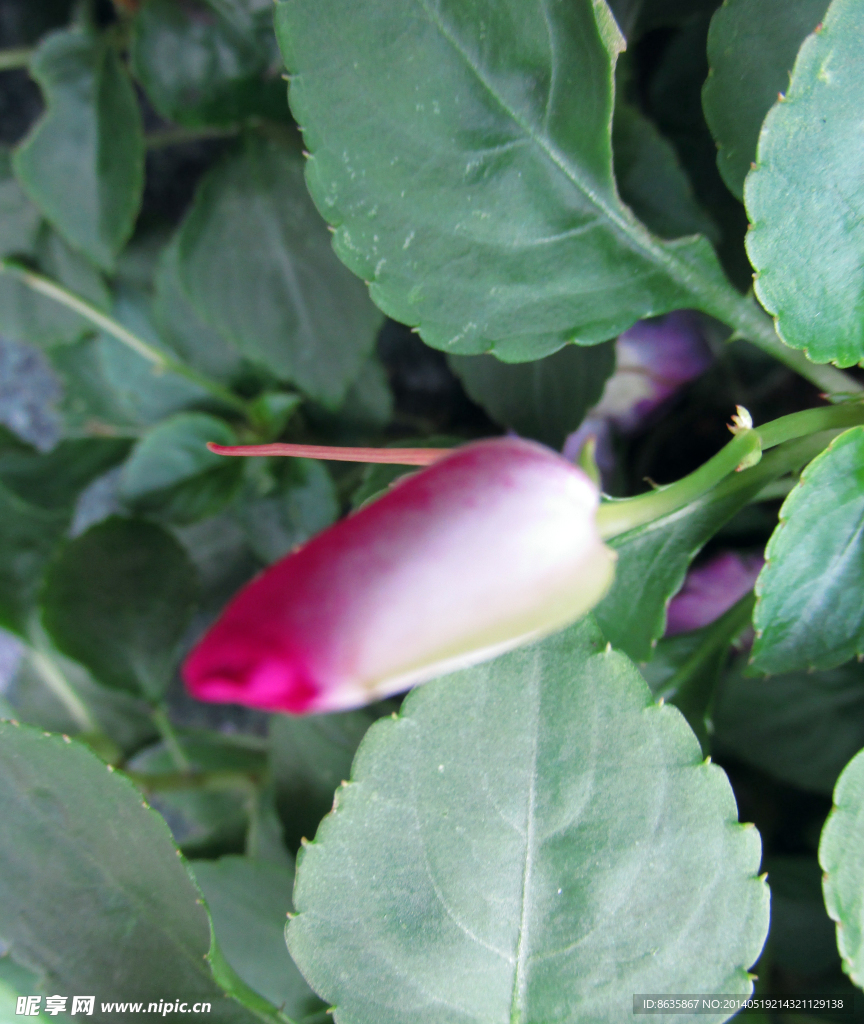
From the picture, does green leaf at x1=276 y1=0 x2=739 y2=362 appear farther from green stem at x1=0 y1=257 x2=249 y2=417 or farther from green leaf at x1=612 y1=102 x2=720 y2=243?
green stem at x1=0 y1=257 x2=249 y2=417

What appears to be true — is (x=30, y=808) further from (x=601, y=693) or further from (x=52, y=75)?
(x=52, y=75)

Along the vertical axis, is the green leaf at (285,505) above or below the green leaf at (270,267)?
below

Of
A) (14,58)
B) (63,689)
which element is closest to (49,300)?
(14,58)

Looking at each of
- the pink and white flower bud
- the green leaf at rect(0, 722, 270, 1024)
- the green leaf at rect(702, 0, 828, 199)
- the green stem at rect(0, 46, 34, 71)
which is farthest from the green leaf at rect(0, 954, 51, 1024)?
the green stem at rect(0, 46, 34, 71)

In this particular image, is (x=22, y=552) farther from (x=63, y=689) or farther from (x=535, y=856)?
(x=535, y=856)

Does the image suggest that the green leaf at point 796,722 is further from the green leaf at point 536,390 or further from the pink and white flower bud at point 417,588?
the pink and white flower bud at point 417,588

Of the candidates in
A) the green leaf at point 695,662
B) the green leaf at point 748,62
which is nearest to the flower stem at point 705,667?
A: the green leaf at point 695,662

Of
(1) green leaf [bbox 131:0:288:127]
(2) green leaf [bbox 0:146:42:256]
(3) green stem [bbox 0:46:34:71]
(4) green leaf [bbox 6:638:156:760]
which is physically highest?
(3) green stem [bbox 0:46:34:71]

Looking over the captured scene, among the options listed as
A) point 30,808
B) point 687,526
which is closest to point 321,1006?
point 30,808
